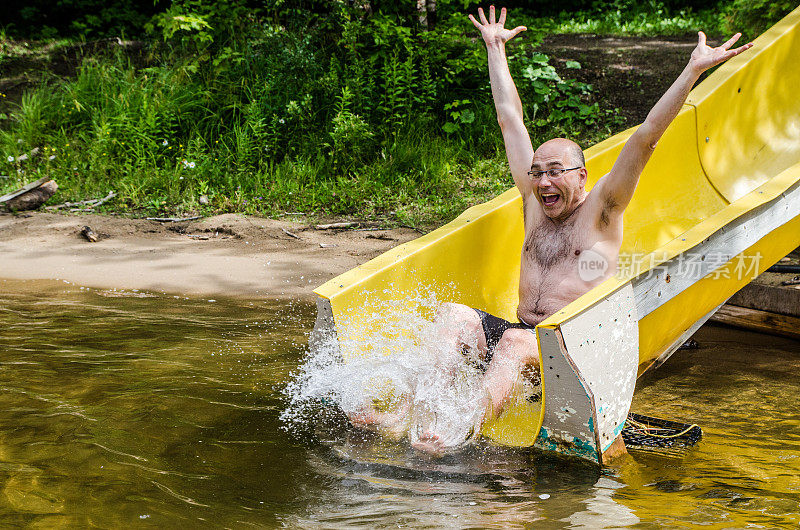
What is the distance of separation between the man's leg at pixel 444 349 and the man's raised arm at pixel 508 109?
0.79 metres

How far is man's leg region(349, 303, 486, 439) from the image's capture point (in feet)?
9.89

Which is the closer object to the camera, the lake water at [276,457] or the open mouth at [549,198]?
the lake water at [276,457]

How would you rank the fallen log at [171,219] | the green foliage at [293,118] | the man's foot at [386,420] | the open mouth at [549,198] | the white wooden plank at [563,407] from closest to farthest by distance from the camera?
1. the white wooden plank at [563,407]
2. the man's foot at [386,420]
3. the open mouth at [549,198]
4. the fallen log at [171,219]
5. the green foliage at [293,118]

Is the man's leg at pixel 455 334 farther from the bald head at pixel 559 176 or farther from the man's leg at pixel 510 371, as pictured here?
the bald head at pixel 559 176

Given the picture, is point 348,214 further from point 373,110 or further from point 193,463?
point 193,463

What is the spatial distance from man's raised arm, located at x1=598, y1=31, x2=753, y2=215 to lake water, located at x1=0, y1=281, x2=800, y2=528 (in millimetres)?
1015

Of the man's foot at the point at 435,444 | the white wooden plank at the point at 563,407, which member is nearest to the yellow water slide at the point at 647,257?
the white wooden plank at the point at 563,407

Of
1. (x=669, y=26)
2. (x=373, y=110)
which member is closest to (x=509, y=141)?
(x=373, y=110)

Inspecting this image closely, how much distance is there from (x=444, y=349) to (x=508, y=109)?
1.34m

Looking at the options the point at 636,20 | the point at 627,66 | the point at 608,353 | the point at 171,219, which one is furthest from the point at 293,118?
the point at 636,20

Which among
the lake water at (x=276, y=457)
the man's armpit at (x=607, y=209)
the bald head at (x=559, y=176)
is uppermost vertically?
the bald head at (x=559, y=176)

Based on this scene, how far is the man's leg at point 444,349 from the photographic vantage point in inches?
119

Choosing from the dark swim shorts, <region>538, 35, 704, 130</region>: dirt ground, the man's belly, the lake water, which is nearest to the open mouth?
the man's belly

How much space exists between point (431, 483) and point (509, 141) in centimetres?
175
